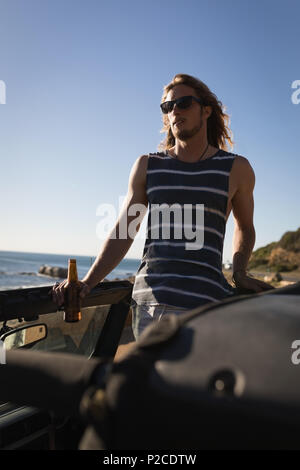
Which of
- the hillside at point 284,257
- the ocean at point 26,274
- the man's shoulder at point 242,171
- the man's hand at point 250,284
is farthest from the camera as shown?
the hillside at point 284,257

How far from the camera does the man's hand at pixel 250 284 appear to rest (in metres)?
1.87

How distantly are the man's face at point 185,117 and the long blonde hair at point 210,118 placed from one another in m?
0.05

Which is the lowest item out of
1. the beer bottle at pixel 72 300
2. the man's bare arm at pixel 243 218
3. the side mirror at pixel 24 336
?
the side mirror at pixel 24 336

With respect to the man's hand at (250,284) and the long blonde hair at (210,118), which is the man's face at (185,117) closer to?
the long blonde hair at (210,118)

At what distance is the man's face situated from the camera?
2.45 metres

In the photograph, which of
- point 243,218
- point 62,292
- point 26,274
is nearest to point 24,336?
point 62,292

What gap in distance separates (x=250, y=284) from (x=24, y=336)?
1461mm

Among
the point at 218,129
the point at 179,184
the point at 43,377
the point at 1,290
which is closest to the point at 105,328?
the point at 1,290

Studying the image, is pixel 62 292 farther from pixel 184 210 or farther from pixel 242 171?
pixel 242 171

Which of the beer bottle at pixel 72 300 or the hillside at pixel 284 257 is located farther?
the hillside at pixel 284 257

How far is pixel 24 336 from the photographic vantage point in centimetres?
257

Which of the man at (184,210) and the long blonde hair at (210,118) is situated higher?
the long blonde hair at (210,118)

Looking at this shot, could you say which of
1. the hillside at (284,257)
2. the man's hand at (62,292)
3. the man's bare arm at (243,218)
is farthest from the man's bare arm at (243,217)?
the hillside at (284,257)

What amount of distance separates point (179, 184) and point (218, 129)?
2.29 ft
